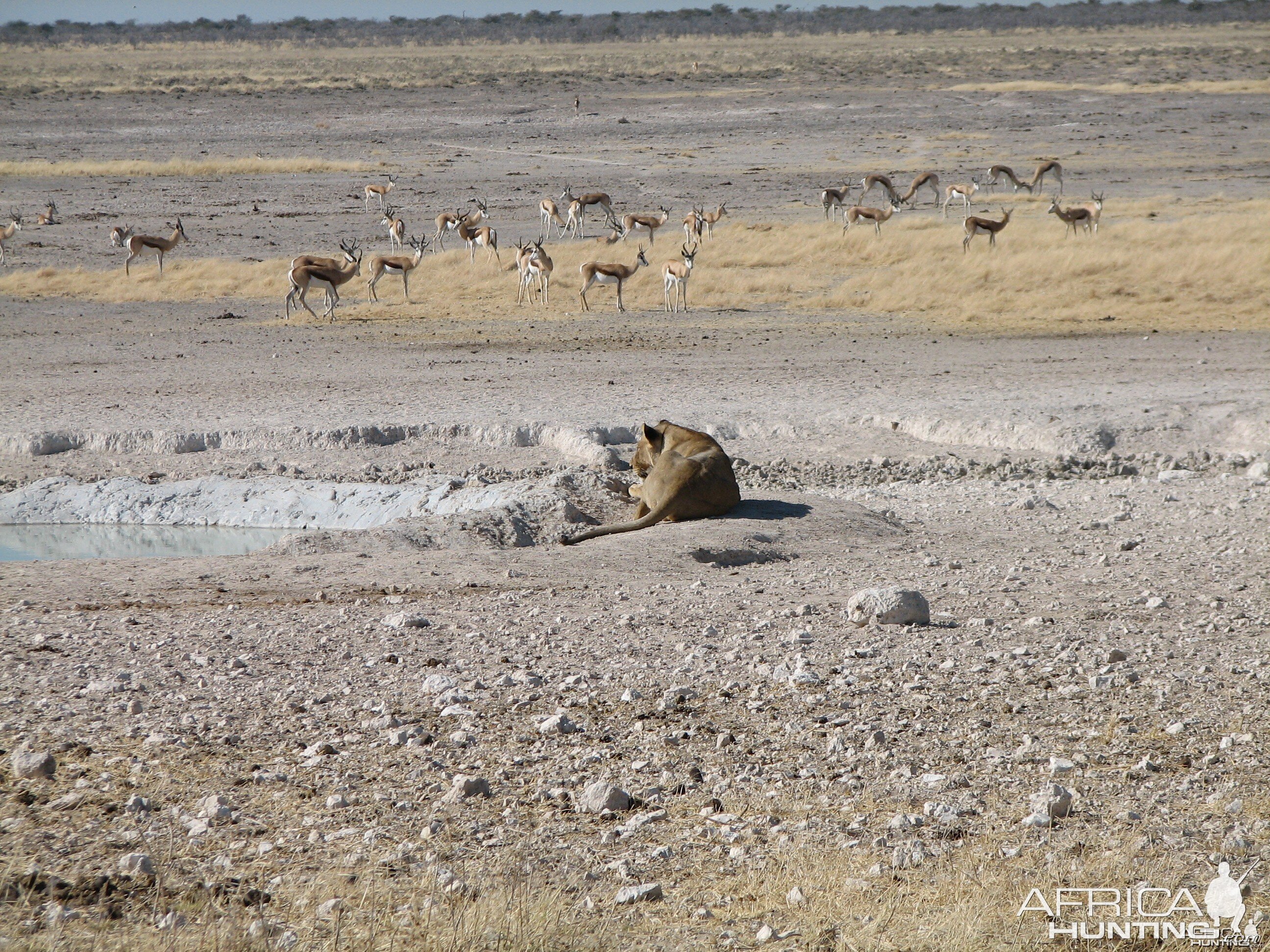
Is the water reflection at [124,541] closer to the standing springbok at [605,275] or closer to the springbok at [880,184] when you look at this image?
the standing springbok at [605,275]

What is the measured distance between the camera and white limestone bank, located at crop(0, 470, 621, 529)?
8.84 meters

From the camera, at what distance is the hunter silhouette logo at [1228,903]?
119 inches

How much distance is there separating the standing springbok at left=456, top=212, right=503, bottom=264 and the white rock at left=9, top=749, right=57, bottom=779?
1904cm

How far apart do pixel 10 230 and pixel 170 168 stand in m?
10.8

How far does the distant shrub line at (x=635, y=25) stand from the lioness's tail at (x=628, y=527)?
89.9 m

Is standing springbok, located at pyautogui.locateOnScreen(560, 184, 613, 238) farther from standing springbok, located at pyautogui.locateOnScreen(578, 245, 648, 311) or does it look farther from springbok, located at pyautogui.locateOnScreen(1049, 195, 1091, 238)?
springbok, located at pyautogui.locateOnScreen(1049, 195, 1091, 238)

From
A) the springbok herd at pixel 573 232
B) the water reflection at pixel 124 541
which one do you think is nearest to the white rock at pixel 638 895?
the water reflection at pixel 124 541


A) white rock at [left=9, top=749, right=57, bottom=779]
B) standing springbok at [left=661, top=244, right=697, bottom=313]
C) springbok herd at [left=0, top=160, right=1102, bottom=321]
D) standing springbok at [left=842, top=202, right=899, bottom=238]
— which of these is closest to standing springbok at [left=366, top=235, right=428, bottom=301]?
springbok herd at [left=0, top=160, right=1102, bottom=321]

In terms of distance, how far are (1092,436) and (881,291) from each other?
890 cm

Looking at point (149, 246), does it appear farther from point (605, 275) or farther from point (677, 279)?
point (677, 279)

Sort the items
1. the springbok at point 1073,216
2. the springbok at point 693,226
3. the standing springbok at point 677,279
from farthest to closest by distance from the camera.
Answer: the springbok at point 1073,216
the springbok at point 693,226
the standing springbok at point 677,279

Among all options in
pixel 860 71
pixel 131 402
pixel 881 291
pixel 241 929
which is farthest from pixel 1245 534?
pixel 860 71

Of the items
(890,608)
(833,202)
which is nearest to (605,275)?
(833,202)

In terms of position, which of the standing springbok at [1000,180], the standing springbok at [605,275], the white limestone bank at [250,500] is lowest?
the white limestone bank at [250,500]
